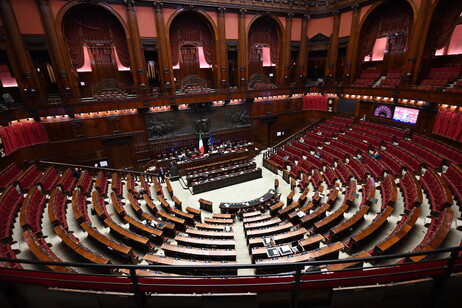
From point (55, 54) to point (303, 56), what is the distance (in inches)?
665

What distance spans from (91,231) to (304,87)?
17.3m

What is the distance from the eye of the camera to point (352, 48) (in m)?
16.6

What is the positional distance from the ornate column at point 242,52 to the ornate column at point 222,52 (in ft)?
3.67

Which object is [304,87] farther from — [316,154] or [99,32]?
[99,32]

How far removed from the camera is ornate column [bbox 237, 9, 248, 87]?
16172 mm

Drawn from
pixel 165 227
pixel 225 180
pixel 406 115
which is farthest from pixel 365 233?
pixel 406 115

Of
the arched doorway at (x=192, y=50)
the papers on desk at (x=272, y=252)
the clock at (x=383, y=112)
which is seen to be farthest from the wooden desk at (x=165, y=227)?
the clock at (x=383, y=112)

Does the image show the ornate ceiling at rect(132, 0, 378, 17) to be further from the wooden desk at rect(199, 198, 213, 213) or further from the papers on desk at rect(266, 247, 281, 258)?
the papers on desk at rect(266, 247, 281, 258)

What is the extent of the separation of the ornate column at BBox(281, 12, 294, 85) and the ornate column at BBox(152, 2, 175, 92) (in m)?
8.99

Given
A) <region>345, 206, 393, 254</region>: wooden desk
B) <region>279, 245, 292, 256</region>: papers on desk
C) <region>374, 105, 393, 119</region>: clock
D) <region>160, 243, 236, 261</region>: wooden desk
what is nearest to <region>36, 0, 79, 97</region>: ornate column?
<region>160, 243, 236, 261</region>: wooden desk

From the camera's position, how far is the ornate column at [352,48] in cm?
1597

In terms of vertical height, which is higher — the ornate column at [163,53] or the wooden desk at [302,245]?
the ornate column at [163,53]

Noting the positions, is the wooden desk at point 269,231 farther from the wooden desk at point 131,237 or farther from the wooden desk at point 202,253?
the wooden desk at point 131,237

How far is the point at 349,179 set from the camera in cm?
1057
